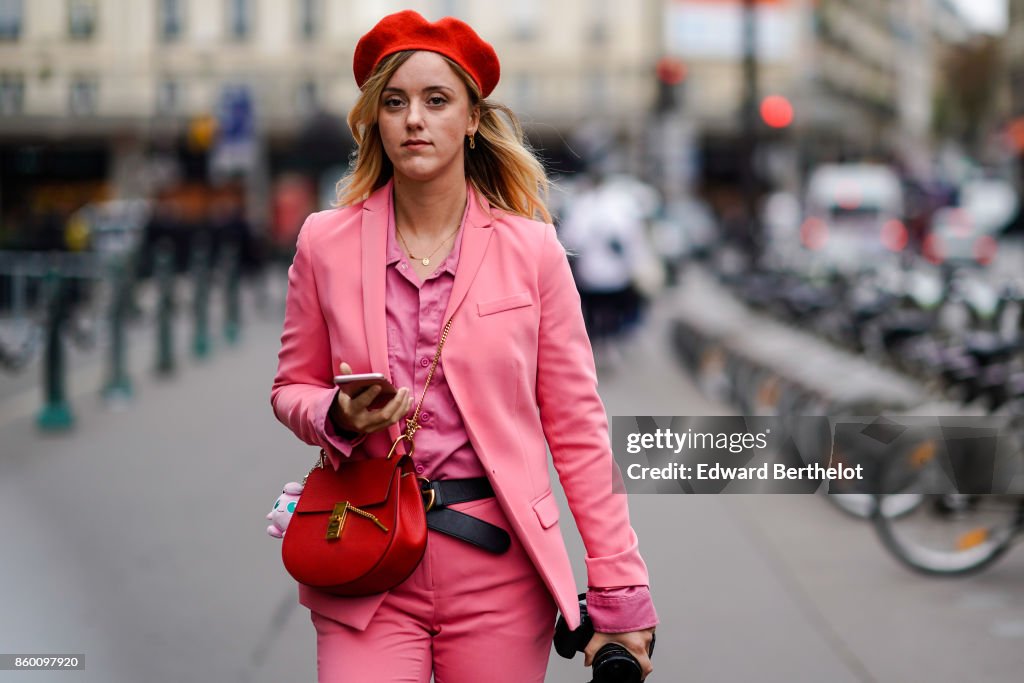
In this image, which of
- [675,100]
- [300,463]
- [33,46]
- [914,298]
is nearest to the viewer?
[33,46]

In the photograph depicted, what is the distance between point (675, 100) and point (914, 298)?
46.6 ft

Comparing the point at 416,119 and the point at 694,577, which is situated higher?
the point at 416,119

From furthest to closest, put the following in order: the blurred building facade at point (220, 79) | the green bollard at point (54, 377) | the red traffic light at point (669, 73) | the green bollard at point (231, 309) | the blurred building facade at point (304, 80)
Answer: the red traffic light at point (669, 73)
the green bollard at point (231, 309)
the green bollard at point (54, 377)
the blurred building facade at point (304, 80)
the blurred building facade at point (220, 79)

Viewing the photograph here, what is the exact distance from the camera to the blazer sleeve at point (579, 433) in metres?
2.47

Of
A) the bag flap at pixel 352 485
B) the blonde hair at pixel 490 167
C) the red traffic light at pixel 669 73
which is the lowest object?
the bag flap at pixel 352 485

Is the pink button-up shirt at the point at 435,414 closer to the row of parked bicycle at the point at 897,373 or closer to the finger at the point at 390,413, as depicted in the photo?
the finger at the point at 390,413

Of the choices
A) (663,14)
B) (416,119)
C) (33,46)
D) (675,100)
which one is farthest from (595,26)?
(416,119)

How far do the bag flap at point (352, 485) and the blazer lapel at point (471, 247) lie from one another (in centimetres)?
28

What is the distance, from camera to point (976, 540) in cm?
610

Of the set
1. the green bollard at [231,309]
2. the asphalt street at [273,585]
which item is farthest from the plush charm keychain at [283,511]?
the green bollard at [231,309]

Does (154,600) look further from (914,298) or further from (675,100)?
(675,100)

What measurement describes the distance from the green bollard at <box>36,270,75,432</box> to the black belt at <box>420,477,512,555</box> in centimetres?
814

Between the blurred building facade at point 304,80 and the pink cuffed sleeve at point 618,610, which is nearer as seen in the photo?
the pink cuffed sleeve at point 618,610

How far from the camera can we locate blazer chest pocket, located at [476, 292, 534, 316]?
97.5 inches
